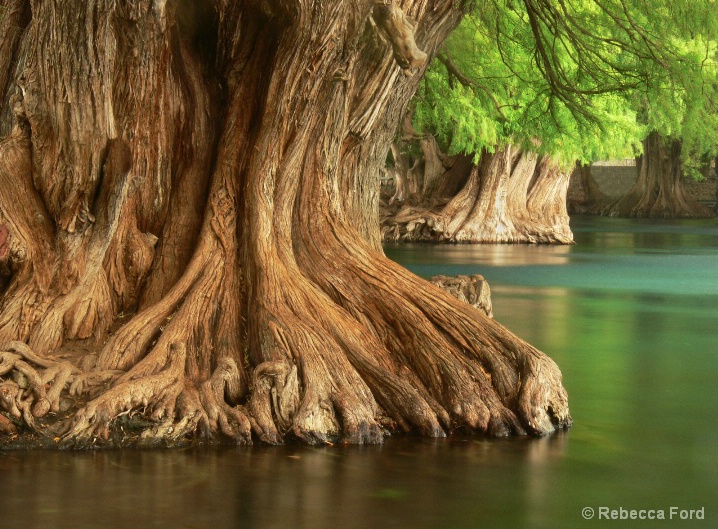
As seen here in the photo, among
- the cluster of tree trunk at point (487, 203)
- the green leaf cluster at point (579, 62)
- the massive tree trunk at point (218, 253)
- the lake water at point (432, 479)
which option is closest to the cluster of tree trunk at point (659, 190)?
the cluster of tree trunk at point (487, 203)

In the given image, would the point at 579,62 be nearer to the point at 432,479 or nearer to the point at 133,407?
the point at 432,479

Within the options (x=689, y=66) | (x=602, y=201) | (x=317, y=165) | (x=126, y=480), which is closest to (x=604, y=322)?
(x=689, y=66)

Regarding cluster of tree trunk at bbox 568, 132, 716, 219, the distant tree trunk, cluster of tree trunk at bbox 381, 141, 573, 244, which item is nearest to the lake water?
cluster of tree trunk at bbox 381, 141, 573, 244

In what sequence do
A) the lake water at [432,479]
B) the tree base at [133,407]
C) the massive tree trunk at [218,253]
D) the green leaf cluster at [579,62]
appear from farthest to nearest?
the green leaf cluster at [579,62]
the massive tree trunk at [218,253]
the tree base at [133,407]
the lake water at [432,479]

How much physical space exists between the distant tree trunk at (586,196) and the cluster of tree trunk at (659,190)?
2778 millimetres

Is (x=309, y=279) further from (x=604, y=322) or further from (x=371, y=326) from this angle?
(x=604, y=322)

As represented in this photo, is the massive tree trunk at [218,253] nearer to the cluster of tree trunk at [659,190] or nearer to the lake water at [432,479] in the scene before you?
the lake water at [432,479]

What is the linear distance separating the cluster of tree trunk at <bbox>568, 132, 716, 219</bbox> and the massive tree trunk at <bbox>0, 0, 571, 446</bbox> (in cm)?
4187

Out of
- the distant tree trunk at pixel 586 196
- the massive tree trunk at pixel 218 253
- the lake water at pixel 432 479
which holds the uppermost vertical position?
the distant tree trunk at pixel 586 196

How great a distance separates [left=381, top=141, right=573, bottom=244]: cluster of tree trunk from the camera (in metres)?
30.7

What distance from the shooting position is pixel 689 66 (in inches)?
493

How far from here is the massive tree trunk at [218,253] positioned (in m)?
7.56

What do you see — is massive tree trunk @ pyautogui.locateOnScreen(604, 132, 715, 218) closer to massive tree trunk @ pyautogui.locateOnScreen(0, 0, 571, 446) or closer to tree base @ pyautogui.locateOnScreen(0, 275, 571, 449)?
massive tree trunk @ pyautogui.locateOnScreen(0, 0, 571, 446)

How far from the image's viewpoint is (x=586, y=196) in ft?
189
